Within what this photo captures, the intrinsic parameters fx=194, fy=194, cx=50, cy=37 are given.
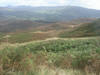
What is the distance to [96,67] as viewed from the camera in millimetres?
5555

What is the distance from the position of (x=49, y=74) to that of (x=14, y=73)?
864 mm

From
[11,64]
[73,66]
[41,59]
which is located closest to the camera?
[11,64]

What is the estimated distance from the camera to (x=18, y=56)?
554 centimetres

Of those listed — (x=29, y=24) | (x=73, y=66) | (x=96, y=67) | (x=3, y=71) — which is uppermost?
(x=3, y=71)

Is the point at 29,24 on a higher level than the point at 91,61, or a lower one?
lower

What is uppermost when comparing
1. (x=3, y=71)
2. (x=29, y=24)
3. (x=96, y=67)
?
(x=3, y=71)

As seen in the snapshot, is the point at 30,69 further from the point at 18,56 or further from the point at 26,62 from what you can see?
the point at 18,56

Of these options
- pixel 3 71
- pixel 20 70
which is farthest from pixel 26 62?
pixel 3 71

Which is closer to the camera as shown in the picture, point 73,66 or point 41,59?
point 41,59

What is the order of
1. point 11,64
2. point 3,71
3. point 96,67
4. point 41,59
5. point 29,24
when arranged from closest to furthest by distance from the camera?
1. point 3,71
2. point 11,64
3. point 96,67
4. point 41,59
5. point 29,24

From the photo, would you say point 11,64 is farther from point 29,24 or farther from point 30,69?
point 29,24

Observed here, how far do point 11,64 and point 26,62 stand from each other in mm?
515

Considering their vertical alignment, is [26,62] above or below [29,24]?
above

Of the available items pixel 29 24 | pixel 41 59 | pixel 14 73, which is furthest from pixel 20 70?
pixel 29 24
